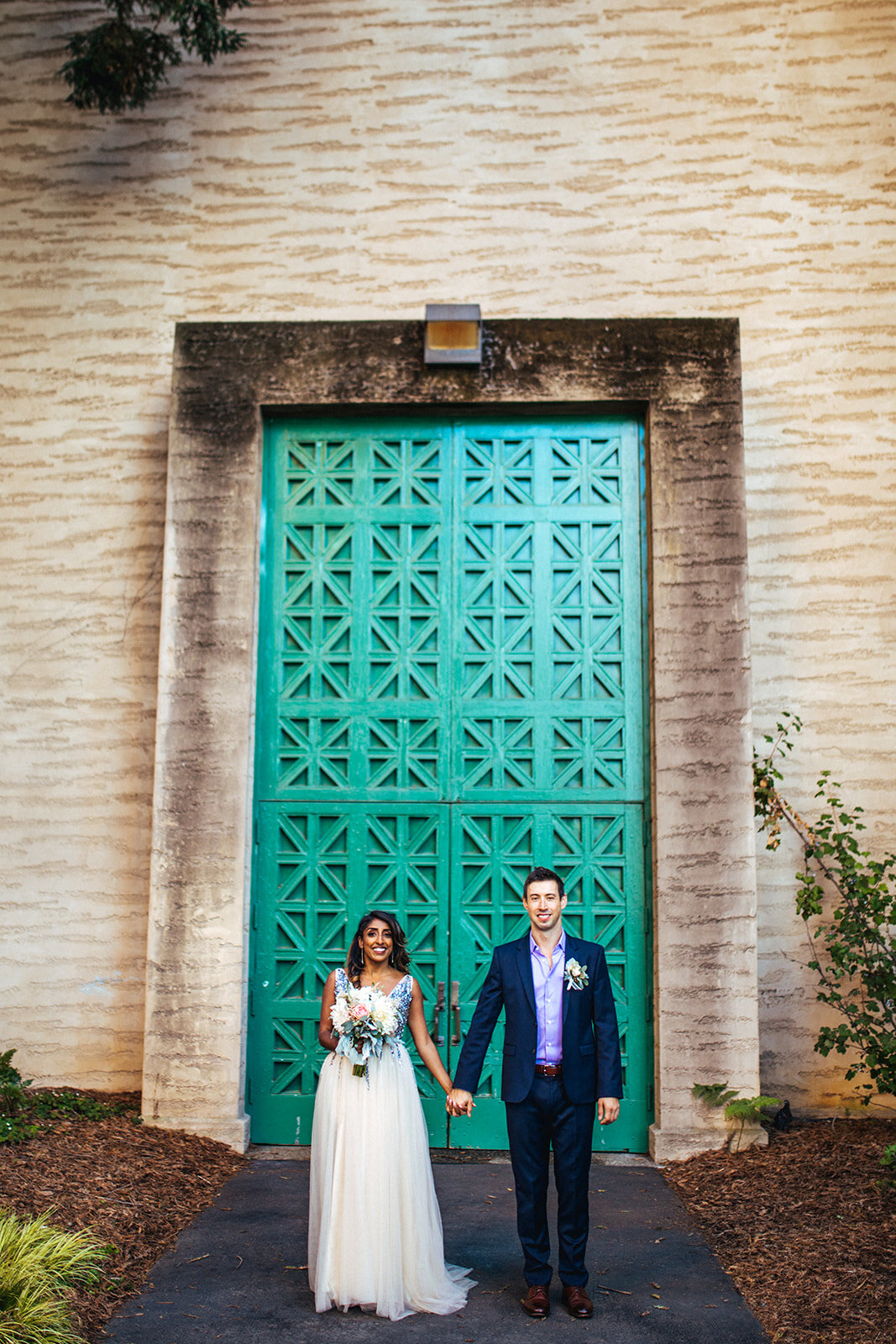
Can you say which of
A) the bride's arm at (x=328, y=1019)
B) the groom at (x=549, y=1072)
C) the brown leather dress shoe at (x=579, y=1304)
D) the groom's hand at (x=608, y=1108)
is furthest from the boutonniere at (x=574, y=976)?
the brown leather dress shoe at (x=579, y=1304)

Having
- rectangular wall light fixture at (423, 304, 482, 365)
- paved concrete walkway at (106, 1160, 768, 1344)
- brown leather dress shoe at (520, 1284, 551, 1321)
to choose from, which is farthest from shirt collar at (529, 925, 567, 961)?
rectangular wall light fixture at (423, 304, 482, 365)

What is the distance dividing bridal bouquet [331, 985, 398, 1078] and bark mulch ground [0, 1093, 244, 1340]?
1.36 m

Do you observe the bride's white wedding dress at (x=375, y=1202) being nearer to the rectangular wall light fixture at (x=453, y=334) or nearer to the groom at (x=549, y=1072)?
the groom at (x=549, y=1072)

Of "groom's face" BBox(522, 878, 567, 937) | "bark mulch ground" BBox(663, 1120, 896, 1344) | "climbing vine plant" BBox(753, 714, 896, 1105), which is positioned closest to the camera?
"bark mulch ground" BBox(663, 1120, 896, 1344)

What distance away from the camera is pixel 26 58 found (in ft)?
27.7

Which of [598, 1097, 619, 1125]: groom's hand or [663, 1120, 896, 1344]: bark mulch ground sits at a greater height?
[598, 1097, 619, 1125]: groom's hand

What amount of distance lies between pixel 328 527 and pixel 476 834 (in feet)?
7.59

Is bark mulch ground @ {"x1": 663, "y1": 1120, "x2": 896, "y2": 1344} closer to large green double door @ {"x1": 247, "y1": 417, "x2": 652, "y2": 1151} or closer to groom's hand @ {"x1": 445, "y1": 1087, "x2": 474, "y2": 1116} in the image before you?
large green double door @ {"x1": 247, "y1": 417, "x2": 652, "y2": 1151}

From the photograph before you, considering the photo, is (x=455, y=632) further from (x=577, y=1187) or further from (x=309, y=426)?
(x=577, y=1187)

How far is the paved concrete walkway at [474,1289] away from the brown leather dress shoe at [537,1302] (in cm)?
4

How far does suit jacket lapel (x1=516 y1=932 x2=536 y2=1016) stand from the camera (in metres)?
4.67

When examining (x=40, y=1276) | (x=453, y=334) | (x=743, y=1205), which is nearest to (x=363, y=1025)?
(x=40, y=1276)

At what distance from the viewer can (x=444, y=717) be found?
714 centimetres

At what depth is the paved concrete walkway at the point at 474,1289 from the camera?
14.0 ft
